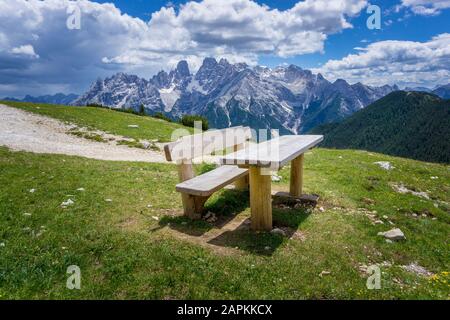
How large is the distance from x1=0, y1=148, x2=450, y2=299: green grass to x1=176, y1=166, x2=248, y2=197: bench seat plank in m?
1.01

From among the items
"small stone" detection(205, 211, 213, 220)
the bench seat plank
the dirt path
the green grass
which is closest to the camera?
the green grass

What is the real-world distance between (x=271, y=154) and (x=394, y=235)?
369cm

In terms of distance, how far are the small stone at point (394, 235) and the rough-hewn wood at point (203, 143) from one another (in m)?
5.22

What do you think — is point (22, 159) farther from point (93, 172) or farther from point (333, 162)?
point (333, 162)

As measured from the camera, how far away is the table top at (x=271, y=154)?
775 cm

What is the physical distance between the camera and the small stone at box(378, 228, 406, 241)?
8742 millimetres

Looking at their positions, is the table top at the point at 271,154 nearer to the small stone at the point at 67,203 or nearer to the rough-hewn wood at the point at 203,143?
the rough-hewn wood at the point at 203,143

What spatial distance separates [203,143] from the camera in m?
10.2

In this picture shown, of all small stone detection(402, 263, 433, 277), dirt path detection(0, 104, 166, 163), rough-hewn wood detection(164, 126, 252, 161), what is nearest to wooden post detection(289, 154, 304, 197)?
rough-hewn wood detection(164, 126, 252, 161)

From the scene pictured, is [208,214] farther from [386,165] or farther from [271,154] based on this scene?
[386,165]

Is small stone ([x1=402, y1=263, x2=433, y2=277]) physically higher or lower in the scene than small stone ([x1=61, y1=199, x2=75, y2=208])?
lower

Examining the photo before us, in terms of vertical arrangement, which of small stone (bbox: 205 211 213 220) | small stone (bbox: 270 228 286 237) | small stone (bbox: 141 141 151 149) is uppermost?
small stone (bbox: 141 141 151 149)

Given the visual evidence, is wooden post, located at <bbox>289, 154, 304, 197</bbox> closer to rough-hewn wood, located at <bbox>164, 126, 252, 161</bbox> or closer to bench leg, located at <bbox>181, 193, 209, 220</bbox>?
rough-hewn wood, located at <bbox>164, 126, 252, 161</bbox>
